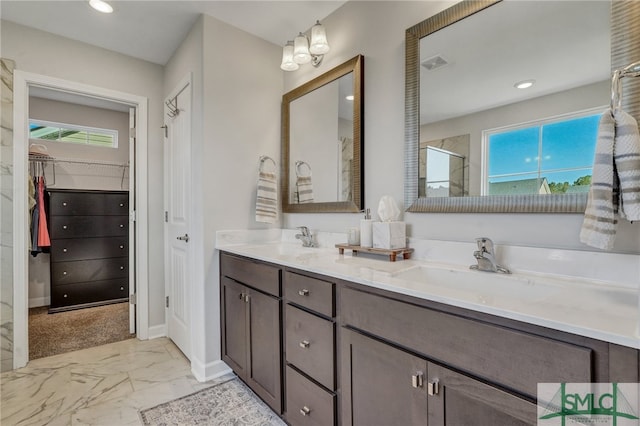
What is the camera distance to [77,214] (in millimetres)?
3453

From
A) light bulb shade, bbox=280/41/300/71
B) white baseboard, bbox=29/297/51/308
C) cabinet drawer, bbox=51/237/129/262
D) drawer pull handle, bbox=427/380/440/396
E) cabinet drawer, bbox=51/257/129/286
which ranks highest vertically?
light bulb shade, bbox=280/41/300/71

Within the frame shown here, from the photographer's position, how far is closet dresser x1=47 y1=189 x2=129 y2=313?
3330 millimetres

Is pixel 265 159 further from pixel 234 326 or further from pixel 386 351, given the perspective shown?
pixel 386 351

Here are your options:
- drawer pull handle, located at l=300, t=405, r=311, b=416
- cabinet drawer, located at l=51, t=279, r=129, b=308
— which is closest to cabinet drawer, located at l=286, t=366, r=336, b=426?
drawer pull handle, located at l=300, t=405, r=311, b=416

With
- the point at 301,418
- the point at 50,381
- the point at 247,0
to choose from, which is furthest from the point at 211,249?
the point at 247,0

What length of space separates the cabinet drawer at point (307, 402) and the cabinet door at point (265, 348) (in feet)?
0.28

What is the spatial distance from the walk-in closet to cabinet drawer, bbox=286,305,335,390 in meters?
2.44

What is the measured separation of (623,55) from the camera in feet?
3.33

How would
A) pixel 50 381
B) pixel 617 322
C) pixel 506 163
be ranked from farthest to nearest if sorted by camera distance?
pixel 50 381 < pixel 506 163 < pixel 617 322

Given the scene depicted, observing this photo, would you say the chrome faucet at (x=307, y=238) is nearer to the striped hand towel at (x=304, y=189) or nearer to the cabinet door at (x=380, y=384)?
the striped hand towel at (x=304, y=189)

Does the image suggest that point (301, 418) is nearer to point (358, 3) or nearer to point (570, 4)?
point (570, 4)

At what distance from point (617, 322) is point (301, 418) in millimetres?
1270

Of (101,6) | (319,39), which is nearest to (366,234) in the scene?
(319,39)

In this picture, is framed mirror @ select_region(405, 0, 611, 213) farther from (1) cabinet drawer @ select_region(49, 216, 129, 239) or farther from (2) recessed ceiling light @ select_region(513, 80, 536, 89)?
(1) cabinet drawer @ select_region(49, 216, 129, 239)
